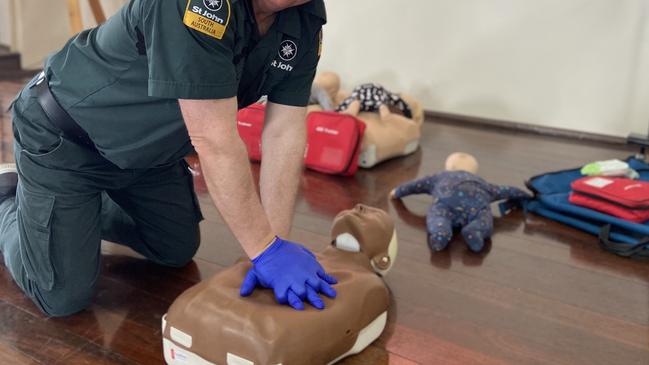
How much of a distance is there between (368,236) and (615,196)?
822 millimetres

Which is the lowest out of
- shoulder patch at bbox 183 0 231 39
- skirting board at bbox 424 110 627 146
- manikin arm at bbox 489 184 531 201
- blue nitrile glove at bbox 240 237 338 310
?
skirting board at bbox 424 110 627 146

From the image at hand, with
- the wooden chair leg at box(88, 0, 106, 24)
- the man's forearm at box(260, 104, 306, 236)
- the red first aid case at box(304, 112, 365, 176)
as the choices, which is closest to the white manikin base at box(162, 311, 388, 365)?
the man's forearm at box(260, 104, 306, 236)

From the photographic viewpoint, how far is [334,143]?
2.13 metres

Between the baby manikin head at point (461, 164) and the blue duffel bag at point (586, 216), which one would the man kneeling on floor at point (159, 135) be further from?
the blue duffel bag at point (586, 216)

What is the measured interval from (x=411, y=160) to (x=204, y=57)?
1600 mm

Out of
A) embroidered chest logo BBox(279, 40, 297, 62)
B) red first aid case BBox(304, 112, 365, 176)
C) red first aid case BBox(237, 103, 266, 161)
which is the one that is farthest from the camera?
red first aid case BBox(237, 103, 266, 161)

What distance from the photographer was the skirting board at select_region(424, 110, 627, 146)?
2674 millimetres

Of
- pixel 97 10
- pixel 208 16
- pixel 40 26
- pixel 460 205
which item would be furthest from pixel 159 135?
pixel 40 26

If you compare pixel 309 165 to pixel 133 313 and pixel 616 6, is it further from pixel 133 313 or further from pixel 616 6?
pixel 616 6

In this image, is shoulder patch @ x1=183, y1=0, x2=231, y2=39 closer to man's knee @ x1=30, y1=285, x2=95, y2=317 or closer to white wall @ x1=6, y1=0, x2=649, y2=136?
man's knee @ x1=30, y1=285, x2=95, y2=317

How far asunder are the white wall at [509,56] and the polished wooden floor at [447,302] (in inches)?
43.6

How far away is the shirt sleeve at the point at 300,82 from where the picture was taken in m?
1.18

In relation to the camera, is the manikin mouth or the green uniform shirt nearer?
the green uniform shirt

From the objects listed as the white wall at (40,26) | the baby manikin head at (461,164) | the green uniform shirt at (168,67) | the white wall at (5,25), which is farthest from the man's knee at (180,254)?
the white wall at (5,25)
